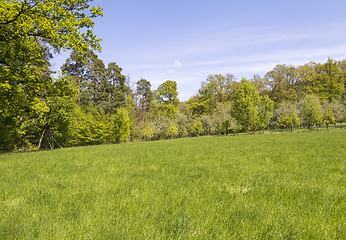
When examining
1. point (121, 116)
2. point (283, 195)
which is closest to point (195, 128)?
point (121, 116)

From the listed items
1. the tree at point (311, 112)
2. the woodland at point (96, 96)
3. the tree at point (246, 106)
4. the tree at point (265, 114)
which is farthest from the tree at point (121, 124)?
the tree at point (311, 112)

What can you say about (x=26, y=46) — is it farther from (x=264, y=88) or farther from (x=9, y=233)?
(x=264, y=88)

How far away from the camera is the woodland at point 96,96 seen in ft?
29.9

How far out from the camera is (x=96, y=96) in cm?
4300

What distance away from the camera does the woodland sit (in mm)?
9125

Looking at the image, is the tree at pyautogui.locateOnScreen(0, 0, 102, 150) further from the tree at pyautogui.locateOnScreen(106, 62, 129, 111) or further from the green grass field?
the tree at pyautogui.locateOnScreen(106, 62, 129, 111)

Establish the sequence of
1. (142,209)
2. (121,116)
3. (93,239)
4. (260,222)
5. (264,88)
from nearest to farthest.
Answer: (93,239) < (260,222) < (142,209) < (121,116) < (264,88)

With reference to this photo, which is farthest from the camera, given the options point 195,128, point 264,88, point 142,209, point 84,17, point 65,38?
point 264,88

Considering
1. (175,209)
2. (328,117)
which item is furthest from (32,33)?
(328,117)

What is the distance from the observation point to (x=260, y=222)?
7.83ft

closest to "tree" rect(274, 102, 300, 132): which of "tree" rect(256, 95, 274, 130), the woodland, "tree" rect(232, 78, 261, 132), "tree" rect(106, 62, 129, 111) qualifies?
the woodland

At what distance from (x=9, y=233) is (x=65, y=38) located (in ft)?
31.7

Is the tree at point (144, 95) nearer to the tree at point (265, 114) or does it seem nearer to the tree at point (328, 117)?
the tree at point (265, 114)

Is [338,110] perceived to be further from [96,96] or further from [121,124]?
[96,96]
